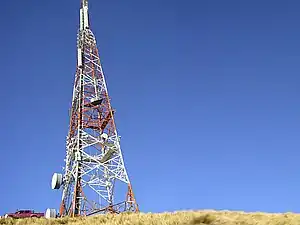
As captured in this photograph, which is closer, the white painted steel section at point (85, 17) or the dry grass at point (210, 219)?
the dry grass at point (210, 219)

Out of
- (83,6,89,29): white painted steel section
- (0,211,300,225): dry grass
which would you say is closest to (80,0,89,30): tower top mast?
(83,6,89,29): white painted steel section

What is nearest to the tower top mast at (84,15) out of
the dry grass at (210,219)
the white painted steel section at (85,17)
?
the white painted steel section at (85,17)

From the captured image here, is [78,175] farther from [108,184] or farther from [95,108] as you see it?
[95,108]

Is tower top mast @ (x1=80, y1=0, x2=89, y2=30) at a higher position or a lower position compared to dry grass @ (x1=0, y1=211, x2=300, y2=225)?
higher

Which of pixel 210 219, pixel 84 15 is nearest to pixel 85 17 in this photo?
pixel 84 15

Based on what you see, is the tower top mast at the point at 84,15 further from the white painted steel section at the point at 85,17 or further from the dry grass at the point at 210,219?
the dry grass at the point at 210,219

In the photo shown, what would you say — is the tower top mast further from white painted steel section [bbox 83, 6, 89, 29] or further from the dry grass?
the dry grass

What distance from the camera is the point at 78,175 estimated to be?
1399 inches

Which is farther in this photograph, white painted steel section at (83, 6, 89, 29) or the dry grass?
white painted steel section at (83, 6, 89, 29)

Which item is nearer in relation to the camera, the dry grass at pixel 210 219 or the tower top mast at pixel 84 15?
the dry grass at pixel 210 219

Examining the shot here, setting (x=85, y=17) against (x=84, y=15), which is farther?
(x=84, y=15)

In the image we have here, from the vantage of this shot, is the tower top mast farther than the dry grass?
Yes

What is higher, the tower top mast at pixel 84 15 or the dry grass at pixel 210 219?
the tower top mast at pixel 84 15

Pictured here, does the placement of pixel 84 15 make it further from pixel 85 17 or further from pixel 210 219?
pixel 210 219
